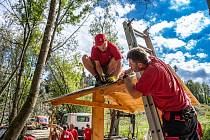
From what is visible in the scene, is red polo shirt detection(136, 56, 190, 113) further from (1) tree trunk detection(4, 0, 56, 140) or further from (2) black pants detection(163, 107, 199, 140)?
(1) tree trunk detection(4, 0, 56, 140)

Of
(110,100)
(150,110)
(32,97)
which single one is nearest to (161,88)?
(150,110)

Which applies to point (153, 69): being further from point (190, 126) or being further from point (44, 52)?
→ point (44, 52)

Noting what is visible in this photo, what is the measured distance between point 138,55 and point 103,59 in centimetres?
282

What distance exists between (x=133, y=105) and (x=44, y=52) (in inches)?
92.0

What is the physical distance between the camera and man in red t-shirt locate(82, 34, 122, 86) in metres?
6.98

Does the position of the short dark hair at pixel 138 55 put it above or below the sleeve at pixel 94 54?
below

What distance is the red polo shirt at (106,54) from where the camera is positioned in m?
7.17

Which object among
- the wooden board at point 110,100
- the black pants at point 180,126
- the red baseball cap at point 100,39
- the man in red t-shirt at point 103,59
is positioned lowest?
the black pants at point 180,126

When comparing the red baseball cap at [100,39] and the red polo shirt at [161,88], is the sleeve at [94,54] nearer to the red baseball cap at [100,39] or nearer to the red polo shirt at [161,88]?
the red baseball cap at [100,39]

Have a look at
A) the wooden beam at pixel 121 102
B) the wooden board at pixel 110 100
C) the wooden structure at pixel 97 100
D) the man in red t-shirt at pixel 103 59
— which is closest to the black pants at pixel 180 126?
the wooden board at pixel 110 100

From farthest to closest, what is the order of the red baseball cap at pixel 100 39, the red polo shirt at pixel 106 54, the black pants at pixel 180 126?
the red polo shirt at pixel 106 54 → the red baseball cap at pixel 100 39 → the black pants at pixel 180 126

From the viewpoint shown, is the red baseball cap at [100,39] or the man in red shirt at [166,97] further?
the red baseball cap at [100,39]

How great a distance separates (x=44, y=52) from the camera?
8039mm

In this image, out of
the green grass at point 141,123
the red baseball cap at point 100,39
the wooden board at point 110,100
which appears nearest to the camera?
the wooden board at point 110,100
